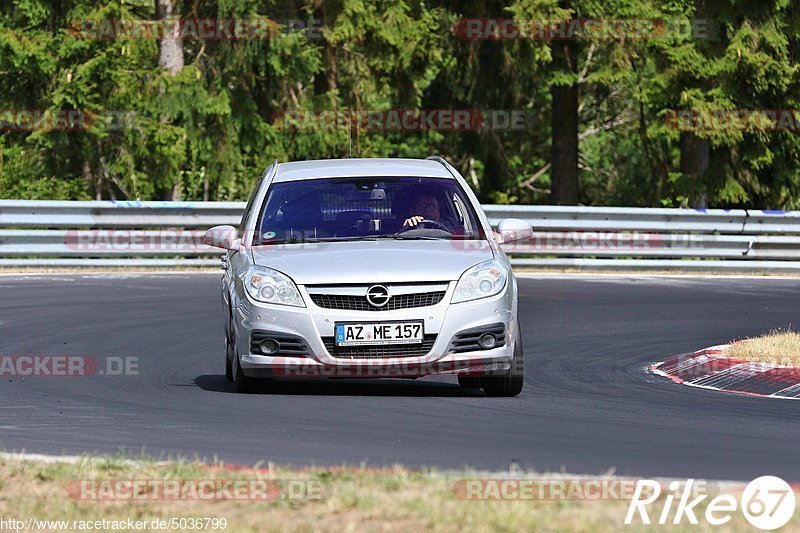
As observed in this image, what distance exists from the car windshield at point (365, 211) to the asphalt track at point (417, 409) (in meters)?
1.13

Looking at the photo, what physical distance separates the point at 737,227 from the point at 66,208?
34.3ft

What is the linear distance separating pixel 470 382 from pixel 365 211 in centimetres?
146

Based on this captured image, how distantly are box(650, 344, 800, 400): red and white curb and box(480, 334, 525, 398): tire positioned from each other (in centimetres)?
179

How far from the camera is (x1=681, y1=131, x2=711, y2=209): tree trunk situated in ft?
105

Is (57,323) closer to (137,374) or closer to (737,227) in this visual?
(137,374)

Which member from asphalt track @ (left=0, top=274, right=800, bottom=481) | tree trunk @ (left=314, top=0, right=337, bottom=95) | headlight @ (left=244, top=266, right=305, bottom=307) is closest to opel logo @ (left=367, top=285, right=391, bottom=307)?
headlight @ (left=244, top=266, right=305, bottom=307)

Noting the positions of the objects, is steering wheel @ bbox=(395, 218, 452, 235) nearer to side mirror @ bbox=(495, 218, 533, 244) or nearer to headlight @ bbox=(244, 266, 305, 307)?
side mirror @ bbox=(495, 218, 533, 244)

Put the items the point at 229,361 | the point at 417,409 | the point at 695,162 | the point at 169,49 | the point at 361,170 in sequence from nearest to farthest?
the point at 417,409 < the point at 229,361 < the point at 361,170 < the point at 169,49 < the point at 695,162

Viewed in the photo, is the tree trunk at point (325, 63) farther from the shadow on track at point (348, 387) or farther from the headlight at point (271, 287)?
the headlight at point (271, 287)

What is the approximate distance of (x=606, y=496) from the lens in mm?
6590

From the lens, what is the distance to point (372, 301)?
10055 millimetres

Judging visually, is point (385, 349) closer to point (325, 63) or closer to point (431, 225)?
point (431, 225)

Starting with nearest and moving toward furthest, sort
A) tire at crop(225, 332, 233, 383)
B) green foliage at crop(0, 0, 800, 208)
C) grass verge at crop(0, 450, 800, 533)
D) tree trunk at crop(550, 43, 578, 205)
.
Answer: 1. grass verge at crop(0, 450, 800, 533)
2. tire at crop(225, 332, 233, 383)
3. green foliage at crop(0, 0, 800, 208)
4. tree trunk at crop(550, 43, 578, 205)

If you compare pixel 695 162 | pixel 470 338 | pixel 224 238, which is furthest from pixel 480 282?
pixel 695 162
